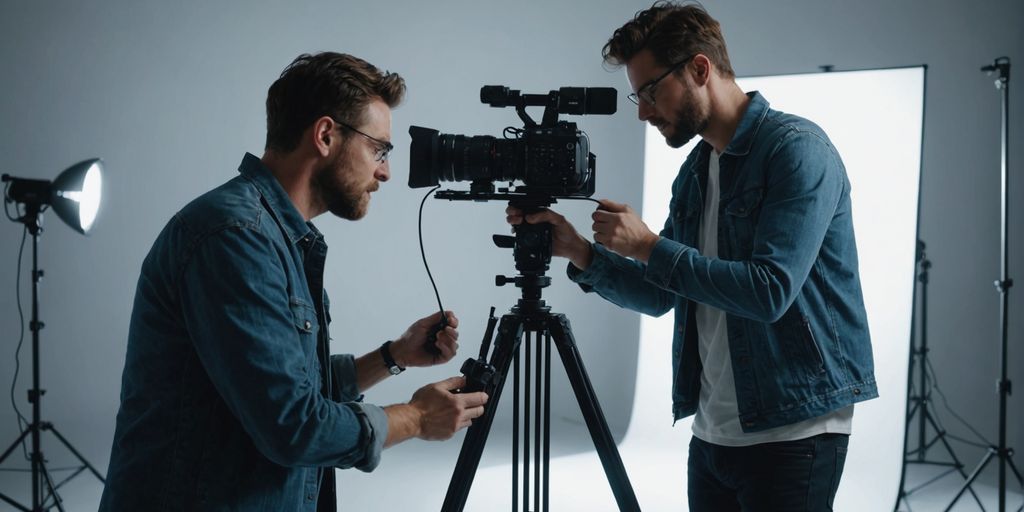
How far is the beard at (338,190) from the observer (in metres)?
1.27

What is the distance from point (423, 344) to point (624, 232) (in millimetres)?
432

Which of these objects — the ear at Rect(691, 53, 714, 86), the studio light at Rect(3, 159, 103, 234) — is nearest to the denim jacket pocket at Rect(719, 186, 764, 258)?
the ear at Rect(691, 53, 714, 86)

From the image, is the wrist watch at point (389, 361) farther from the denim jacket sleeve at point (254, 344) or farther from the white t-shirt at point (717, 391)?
the white t-shirt at point (717, 391)

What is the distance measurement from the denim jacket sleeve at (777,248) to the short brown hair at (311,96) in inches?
23.5

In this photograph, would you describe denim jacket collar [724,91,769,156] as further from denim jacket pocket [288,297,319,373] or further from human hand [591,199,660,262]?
denim jacket pocket [288,297,319,373]

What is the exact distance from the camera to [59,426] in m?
3.62

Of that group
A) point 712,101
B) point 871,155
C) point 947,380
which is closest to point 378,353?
point 712,101

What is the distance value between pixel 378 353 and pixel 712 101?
807 mm

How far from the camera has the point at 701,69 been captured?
4.85 feet

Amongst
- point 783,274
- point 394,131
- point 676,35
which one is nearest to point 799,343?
point 783,274

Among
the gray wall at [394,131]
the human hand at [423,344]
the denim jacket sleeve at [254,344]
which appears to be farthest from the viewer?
the gray wall at [394,131]

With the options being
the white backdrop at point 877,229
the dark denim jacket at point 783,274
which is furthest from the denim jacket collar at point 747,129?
the white backdrop at point 877,229

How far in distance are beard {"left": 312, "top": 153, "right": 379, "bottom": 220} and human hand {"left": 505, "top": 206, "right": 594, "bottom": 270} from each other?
1.22 ft

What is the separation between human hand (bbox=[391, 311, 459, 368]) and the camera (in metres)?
1.45
